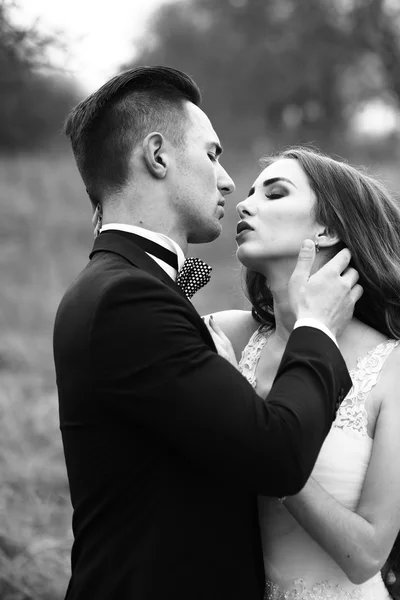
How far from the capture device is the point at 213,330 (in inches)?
99.3

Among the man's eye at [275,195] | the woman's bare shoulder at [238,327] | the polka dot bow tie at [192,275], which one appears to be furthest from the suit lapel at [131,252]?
the woman's bare shoulder at [238,327]

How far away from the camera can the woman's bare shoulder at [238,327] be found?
10.7 ft

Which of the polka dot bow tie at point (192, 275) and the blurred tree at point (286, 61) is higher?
the blurred tree at point (286, 61)

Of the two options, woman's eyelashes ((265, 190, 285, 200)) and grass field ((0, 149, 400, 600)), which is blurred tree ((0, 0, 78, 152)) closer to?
grass field ((0, 149, 400, 600))

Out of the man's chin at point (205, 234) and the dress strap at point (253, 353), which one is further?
the dress strap at point (253, 353)

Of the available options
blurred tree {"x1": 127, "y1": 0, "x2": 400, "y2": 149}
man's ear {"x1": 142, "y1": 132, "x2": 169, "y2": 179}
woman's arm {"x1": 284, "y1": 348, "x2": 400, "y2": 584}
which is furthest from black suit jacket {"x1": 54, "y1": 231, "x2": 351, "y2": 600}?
blurred tree {"x1": 127, "y1": 0, "x2": 400, "y2": 149}

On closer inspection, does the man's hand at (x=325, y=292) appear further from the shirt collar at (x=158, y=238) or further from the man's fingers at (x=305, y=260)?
the shirt collar at (x=158, y=238)

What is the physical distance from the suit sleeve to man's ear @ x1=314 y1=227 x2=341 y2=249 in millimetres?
861

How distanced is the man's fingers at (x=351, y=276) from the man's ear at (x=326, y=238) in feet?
0.55

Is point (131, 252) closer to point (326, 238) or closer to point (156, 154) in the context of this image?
point (156, 154)

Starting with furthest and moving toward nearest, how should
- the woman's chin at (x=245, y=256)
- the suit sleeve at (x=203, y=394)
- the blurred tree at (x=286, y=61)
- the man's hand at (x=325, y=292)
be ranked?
the blurred tree at (x=286, y=61) → the woman's chin at (x=245, y=256) → the man's hand at (x=325, y=292) → the suit sleeve at (x=203, y=394)

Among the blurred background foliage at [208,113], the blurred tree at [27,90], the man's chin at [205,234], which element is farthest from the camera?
the blurred background foliage at [208,113]

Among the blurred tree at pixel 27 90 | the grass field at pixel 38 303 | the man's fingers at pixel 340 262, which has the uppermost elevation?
the blurred tree at pixel 27 90

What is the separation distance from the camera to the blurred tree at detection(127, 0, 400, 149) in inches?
311
